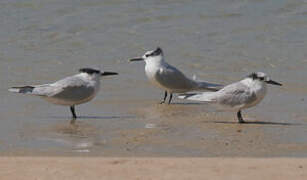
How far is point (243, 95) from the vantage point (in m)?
7.99

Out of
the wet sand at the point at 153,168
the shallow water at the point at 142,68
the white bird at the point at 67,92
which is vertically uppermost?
the wet sand at the point at 153,168

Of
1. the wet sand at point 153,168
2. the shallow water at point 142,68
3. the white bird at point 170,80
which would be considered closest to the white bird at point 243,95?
the shallow water at point 142,68

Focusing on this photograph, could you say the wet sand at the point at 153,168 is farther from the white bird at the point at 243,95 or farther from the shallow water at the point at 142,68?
the white bird at the point at 243,95

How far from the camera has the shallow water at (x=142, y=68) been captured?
6883 millimetres

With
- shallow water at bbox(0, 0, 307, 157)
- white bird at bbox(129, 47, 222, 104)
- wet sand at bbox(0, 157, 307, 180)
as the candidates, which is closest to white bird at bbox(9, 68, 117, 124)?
shallow water at bbox(0, 0, 307, 157)

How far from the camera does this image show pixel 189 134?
7.24m

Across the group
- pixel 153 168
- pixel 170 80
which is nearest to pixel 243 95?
pixel 170 80

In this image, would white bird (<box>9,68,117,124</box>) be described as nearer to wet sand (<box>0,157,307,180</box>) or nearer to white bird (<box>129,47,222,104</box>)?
white bird (<box>129,47,222,104</box>)

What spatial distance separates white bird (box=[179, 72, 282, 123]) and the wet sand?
2.08m

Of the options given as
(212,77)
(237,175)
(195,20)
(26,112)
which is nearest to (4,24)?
(195,20)

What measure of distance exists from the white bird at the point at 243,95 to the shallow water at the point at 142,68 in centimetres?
18

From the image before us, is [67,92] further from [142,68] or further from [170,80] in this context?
[142,68]

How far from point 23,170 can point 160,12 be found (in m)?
8.94

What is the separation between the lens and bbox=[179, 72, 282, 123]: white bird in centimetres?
797
